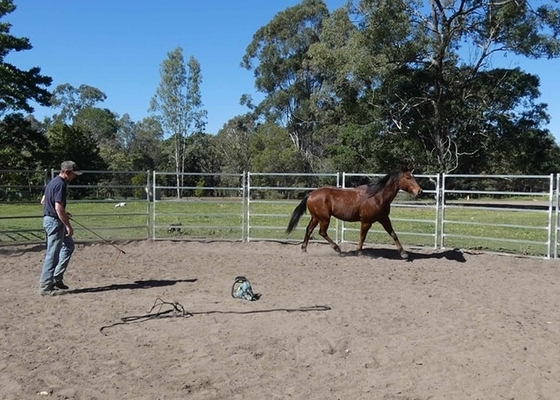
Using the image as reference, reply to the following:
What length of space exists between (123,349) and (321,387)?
1861 millimetres

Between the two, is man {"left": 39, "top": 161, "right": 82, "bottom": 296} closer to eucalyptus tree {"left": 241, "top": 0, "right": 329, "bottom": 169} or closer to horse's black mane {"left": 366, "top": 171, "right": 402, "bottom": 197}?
horse's black mane {"left": 366, "top": 171, "right": 402, "bottom": 197}

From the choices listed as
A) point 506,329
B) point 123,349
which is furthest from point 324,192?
point 123,349

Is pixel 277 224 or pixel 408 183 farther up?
pixel 408 183

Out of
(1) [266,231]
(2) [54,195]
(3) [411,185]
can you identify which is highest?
(3) [411,185]

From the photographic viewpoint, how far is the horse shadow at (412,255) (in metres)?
9.76

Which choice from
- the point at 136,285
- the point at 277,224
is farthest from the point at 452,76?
the point at 136,285

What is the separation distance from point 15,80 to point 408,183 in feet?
67.9

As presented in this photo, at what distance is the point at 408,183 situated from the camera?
9.73m

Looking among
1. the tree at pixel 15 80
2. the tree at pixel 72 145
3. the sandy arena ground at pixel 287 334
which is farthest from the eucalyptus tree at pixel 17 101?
the sandy arena ground at pixel 287 334

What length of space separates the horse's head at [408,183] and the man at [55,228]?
5.82 m

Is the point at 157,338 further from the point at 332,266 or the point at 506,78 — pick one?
the point at 506,78

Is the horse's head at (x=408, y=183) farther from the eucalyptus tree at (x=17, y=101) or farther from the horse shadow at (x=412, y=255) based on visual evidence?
the eucalyptus tree at (x=17, y=101)

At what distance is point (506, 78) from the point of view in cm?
2597

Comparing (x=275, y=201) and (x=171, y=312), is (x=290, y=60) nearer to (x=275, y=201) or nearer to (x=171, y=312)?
(x=275, y=201)
